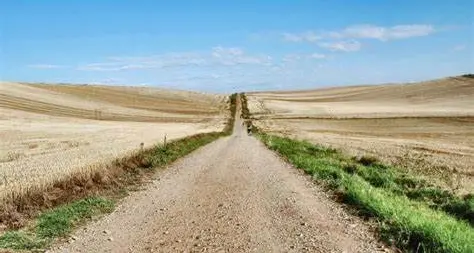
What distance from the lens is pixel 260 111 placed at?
4628 inches

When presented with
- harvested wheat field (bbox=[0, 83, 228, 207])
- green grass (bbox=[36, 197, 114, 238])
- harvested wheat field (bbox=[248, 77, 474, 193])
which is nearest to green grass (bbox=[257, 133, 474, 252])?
harvested wheat field (bbox=[248, 77, 474, 193])

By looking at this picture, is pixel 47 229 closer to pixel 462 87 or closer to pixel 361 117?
pixel 361 117

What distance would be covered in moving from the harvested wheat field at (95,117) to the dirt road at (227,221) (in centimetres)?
1198

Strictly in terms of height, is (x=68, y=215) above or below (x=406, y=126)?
above

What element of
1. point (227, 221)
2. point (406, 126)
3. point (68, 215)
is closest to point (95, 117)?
point (406, 126)

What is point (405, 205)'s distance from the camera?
14945mm

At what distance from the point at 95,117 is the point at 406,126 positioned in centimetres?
4966

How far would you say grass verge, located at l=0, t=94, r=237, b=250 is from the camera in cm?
1177

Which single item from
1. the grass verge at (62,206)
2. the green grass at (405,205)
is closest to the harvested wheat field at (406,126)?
the green grass at (405,205)

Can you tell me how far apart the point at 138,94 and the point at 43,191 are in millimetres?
135282

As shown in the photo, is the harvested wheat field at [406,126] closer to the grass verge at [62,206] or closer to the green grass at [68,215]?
the grass verge at [62,206]

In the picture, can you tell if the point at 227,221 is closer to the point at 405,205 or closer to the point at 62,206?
the point at 62,206

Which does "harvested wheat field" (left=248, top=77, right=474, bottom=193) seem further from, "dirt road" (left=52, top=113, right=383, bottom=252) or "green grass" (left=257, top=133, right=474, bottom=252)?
"dirt road" (left=52, top=113, right=383, bottom=252)

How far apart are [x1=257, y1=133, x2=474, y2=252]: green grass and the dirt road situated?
0.61 m
